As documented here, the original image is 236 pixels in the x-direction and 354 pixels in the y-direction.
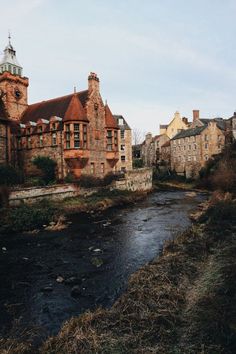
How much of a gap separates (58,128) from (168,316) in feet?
100

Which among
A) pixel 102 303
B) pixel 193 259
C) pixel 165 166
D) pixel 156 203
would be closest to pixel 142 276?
pixel 102 303

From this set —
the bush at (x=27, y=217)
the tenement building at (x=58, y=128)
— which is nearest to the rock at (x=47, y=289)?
→ the bush at (x=27, y=217)

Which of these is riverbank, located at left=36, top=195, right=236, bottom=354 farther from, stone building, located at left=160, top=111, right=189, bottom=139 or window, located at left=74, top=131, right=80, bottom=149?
stone building, located at left=160, top=111, right=189, bottom=139

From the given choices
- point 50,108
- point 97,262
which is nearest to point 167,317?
point 97,262

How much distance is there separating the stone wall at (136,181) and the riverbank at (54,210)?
2.12m

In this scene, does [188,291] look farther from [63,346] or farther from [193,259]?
[63,346]

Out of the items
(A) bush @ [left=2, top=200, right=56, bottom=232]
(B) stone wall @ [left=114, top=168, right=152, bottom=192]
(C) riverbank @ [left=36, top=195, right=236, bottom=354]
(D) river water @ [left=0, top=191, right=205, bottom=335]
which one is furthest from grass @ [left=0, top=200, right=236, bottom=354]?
(B) stone wall @ [left=114, top=168, right=152, bottom=192]

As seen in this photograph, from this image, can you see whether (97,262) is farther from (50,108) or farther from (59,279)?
(50,108)

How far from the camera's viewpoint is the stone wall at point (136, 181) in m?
39.1

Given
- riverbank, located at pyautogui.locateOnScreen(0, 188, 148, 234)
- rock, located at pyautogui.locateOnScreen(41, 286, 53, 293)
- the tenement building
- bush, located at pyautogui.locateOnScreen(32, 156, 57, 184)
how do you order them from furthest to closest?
bush, located at pyautogui.locateOnScreen(32, 156, 57, 184) → the tenement building → riverbank, located at pyautogui.locateOnScreen(0, 188, 148, 234) → rock, located at pyautogui.locateOnScreen(41, 286, 53, 293)

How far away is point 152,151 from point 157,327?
6786 centimetres

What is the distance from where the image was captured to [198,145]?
56.8 meters

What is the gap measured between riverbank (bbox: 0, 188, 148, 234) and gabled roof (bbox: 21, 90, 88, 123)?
12187 mm

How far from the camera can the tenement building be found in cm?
3491
